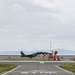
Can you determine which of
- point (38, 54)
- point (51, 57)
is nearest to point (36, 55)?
point (38, 54)

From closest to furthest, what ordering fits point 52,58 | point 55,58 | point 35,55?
point 55,58
point 52,58
point 35,55

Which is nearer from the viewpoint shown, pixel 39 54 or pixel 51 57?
pixel 51 57

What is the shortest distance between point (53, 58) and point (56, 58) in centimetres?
95

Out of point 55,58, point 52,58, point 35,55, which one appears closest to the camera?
point 55,58

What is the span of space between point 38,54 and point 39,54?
1609 millimetres

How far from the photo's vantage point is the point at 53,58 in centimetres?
7875

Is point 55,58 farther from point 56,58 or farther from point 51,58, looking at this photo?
point 51,58

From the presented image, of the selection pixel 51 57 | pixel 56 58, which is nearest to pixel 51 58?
pixel 51 57

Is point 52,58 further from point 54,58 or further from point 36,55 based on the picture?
point 36,55

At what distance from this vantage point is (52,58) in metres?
83.0

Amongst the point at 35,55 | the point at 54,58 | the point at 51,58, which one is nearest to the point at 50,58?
the point at 51,58

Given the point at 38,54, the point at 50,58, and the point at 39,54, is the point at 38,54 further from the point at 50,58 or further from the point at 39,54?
the point at 50,58

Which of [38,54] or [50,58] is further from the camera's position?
[38,54]

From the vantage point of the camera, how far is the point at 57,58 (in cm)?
8088
